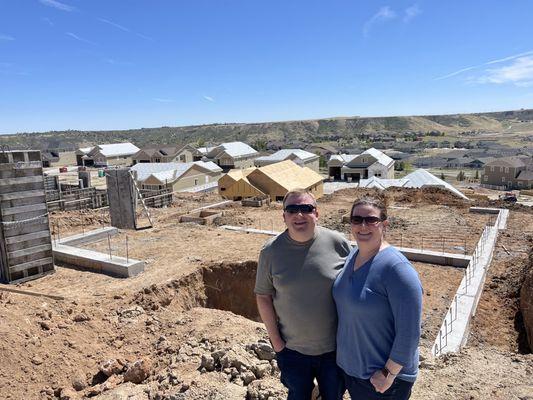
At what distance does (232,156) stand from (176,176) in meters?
20.3

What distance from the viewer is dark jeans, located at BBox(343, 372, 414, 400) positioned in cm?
291

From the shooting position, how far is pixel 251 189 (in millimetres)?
28250

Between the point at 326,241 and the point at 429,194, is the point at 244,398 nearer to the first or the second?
the point at 326,241

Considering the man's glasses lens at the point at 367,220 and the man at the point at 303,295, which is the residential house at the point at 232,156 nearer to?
the man at the point at 303,295

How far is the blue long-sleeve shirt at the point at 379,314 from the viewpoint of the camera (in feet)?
8.75

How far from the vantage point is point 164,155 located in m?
56.0

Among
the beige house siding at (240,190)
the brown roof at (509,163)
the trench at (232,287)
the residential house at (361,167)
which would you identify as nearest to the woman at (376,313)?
the trench at (232,287)

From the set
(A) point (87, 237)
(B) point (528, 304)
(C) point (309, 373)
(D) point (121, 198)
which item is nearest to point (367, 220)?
A: (C) point (309, 373)

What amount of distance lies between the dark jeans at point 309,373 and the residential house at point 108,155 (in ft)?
212

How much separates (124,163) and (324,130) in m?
120

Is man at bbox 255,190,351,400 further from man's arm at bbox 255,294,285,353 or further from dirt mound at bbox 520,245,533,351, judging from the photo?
dirt mound at bbox 520,245,533,351

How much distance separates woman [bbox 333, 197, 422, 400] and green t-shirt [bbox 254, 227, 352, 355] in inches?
6.3

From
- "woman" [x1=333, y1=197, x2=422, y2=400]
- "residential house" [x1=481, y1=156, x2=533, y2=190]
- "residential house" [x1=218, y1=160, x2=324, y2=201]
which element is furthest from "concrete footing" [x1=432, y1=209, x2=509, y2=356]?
"residential house" [x1=481, y1=156, x2=533, y2=190]

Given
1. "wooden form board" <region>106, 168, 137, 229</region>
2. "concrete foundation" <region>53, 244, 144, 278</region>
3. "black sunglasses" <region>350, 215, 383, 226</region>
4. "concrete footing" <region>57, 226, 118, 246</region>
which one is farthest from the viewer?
"wooden form board" <region>106, 168, 137, 229</region>
